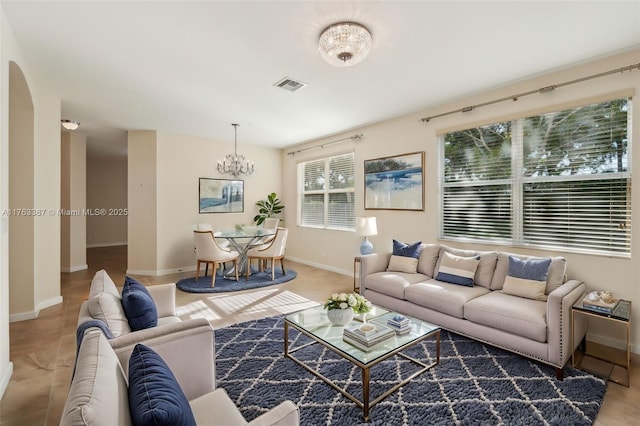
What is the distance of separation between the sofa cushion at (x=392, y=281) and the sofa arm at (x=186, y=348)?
2.27 metres

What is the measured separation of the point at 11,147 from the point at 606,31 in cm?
591

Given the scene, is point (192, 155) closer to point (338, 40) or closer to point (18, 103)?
point (18, 103)

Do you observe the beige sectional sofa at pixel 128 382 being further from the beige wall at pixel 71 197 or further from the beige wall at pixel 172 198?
the beige wall at pixel 71 197

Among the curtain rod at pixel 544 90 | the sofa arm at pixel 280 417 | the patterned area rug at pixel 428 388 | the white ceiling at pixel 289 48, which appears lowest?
the patterned area rug at pixel 428 388

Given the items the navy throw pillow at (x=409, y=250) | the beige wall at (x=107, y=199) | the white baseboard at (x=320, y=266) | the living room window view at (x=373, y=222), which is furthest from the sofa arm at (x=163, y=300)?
the beige wall at (x=107, y=199)

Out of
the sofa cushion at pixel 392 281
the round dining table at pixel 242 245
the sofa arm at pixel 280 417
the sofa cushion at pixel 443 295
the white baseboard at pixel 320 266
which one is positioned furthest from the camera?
the white baseboard at pixel 320 266

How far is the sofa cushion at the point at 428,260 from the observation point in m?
3.78

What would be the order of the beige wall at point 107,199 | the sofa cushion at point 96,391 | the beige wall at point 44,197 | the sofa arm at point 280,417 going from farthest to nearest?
the beige wall at point 107,199 < the beige wall at point 44,197 < the sofa arm at point 280,417 < the sofa cushion at point 96,391

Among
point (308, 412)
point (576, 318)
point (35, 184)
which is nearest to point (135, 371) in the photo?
point (308, 412)

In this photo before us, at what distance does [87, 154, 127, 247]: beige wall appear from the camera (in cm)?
935

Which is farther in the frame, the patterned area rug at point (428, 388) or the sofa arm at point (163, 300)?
the sofa arm at point (163, 300)

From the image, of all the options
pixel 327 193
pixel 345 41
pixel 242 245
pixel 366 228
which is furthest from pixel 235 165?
pixel 345 41

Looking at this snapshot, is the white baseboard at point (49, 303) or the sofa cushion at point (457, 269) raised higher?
the sofa cushion at point (457, 269)

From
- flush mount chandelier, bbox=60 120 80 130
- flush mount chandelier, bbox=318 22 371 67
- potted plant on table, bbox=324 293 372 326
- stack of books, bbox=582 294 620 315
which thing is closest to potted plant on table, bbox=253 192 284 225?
flush mount chandelier, bbox=60 120 80 130
